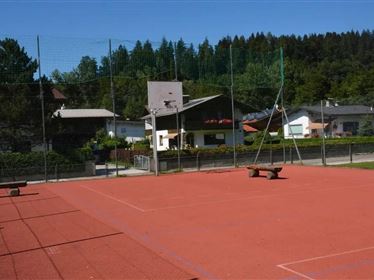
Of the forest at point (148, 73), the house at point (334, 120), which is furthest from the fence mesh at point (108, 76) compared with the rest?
the house at point (334, 120)

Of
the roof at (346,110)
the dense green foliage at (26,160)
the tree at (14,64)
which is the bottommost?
the dense green foliage at (26,160)

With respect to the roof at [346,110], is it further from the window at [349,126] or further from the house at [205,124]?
the house at [205,124]

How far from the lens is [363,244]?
25.1 ft

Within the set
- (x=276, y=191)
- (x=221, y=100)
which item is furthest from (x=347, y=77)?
(x=276, y=191)

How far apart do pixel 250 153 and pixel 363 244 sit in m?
22.4

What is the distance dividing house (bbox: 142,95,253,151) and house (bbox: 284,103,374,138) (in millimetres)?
10816

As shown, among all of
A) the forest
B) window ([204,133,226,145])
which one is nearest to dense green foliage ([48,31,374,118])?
the forest

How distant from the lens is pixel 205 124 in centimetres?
4450

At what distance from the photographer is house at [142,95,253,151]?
4434 centimetres

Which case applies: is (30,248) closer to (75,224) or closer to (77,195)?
(75,224)

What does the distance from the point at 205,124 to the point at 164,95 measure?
53.8ft

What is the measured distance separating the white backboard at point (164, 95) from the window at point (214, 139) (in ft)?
55.2

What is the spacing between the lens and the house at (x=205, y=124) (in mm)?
44344

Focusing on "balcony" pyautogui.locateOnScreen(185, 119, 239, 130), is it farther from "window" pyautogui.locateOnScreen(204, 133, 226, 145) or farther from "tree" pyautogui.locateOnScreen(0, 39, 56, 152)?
"tree" pyautogui.locateOnScreen(0, 39, 56, 152)
